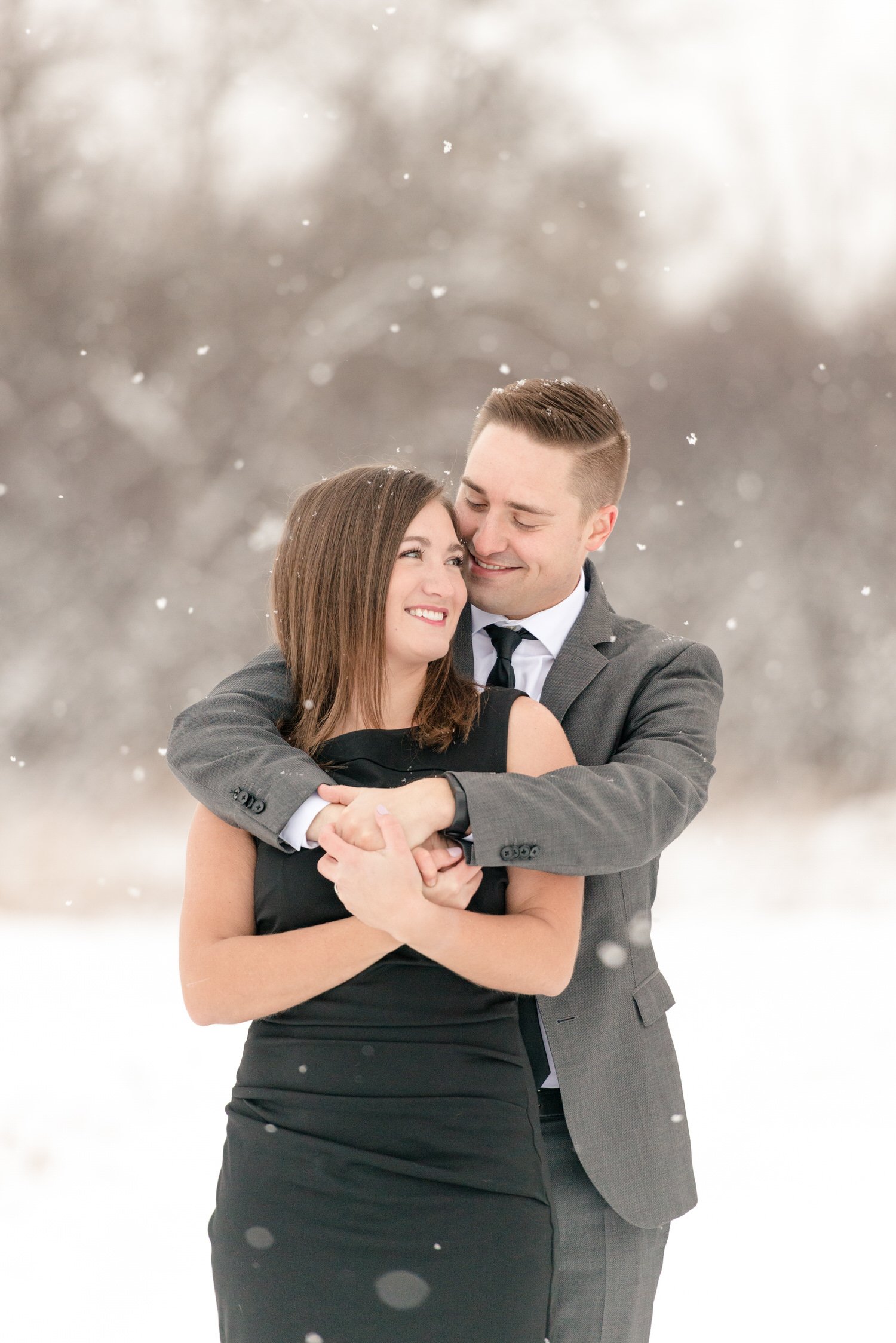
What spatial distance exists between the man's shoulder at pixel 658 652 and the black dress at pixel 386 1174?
629 mm

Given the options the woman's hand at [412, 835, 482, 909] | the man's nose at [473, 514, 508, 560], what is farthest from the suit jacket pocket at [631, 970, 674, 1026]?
the man's nose at [473, 514, 508, 560]

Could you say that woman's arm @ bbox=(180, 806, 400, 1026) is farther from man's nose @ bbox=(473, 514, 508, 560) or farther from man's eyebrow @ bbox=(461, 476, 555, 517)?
man's eyebrow @ bbox=(461, 476, 555, 517)

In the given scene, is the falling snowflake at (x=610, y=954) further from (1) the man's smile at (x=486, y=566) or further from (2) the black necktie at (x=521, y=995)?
(1) the man's smile at (x=486, y=566)

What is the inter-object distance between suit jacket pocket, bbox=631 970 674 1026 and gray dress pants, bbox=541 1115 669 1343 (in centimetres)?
20

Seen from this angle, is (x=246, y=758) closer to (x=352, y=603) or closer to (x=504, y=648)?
(x=352, y=603)

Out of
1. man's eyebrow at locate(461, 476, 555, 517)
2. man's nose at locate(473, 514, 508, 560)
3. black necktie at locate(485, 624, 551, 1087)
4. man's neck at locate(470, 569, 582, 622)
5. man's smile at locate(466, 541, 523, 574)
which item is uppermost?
man's eyebrow at locate(461, 476, 555, 517)

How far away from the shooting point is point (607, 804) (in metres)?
1.56

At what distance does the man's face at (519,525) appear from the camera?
206 cm

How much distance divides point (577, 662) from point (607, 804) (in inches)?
17.3

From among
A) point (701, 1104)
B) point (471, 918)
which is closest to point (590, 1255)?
point (471, 918)

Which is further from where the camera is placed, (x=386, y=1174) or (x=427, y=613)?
(x=427, y=613)

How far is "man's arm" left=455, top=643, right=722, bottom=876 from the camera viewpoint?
148 cm

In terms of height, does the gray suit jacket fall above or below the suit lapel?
below

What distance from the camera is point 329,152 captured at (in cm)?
519
